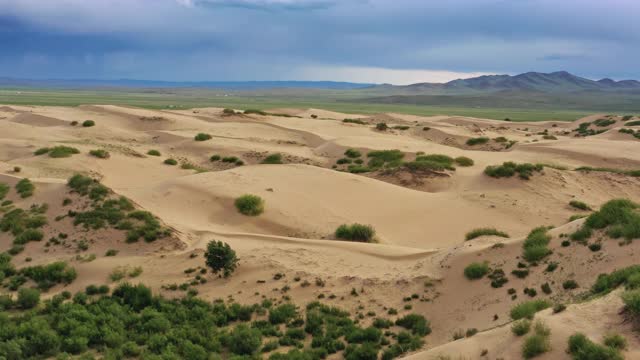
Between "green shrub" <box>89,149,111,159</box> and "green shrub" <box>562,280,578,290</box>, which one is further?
"green shrub" <box>89,149,111,159</box>

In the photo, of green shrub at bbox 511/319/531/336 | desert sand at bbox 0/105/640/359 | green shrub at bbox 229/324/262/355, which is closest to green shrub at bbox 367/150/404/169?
desert sand at bbox 0/105/640/359

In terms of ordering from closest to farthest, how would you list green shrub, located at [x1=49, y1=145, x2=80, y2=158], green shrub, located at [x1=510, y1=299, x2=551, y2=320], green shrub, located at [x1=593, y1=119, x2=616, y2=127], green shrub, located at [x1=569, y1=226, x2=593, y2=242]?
green shrub, located at [x1=510, y1=299, x2=551, y2=320] → green shrub, located at [x1=569, y1=226, x2=593, y2=242] → green shrub, located at [x1=49, y1=145, x2=80, y2=158] → green shrub, located at [x1=593, y1=119, x2=616, y2=127]

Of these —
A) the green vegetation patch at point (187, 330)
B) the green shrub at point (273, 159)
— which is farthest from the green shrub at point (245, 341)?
the green shrub at point (273, 159)

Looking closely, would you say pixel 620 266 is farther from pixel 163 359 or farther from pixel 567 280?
pixel 163 359

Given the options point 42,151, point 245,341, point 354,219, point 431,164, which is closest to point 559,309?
point 245,341

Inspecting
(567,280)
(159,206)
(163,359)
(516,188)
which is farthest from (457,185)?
(163,359)

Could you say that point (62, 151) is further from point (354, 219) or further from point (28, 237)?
point (354, 219)

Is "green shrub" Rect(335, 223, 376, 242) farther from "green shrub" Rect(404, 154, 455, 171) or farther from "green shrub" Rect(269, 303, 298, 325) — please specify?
"green shrub" Rect(404, 154, 455, 171)
